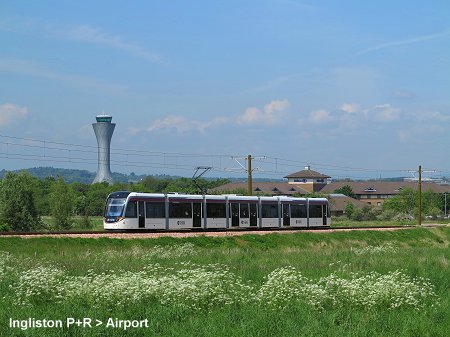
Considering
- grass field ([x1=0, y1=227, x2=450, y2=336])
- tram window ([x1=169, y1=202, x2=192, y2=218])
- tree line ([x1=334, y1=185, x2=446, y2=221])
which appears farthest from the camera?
tree line ([x1=334, y1=185, x2=446, y2=221])

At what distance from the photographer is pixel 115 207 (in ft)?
138

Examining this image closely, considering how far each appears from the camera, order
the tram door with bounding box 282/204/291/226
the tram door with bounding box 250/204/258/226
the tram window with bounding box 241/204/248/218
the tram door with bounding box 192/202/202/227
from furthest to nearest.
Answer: the tram door with bounding box 282/204/291/226
the tram door with bounding box 250/204/258/226
the tram window with bounding box 241/204/248/218
the tram door with bounding box 192/202/202/227

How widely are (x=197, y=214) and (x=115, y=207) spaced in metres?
5.98

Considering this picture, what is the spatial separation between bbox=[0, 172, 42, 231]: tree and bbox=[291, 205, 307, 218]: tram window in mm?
30701

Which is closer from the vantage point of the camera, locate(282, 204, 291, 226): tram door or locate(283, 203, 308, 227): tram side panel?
locate(282, 204, 291, 226): tram door

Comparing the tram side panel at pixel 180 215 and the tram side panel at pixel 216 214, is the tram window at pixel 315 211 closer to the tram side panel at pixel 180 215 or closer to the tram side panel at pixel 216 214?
the tram side panel at pixel 216 214

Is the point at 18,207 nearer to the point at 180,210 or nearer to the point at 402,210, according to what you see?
the point at 180,210

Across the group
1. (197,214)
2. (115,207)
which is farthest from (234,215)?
(115,207)

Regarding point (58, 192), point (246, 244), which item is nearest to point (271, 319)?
point (246, 244)

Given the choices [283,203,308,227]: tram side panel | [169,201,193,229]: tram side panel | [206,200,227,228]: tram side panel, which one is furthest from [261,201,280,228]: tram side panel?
[169,201,193,229]: tram side panel

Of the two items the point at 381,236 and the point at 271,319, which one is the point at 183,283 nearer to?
the point at 271,319

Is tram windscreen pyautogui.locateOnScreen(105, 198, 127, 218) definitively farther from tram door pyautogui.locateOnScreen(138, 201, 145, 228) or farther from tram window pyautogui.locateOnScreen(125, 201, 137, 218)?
tram door pyautogui.locateOnScreen(138, 201, 145, 228)

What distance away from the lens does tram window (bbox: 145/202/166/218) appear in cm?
4269

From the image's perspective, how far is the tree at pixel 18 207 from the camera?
7262 centimetres
